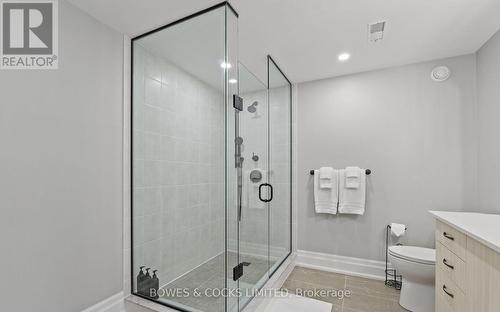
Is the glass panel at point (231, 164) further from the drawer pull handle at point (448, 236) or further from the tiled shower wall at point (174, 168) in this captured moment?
the drawer pull handle at point (448, 236)

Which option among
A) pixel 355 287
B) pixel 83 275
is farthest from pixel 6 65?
pixel 355 287

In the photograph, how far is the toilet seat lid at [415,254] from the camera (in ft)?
6.33

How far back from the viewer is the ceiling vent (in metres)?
1.89

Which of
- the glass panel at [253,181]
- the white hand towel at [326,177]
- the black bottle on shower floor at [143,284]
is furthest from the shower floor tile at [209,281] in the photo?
the white hand towel at [326,177]

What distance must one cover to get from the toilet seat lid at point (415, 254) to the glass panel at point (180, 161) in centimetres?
152

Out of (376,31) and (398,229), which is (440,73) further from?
(398,229)

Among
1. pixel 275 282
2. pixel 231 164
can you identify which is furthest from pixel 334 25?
pixel 275 282

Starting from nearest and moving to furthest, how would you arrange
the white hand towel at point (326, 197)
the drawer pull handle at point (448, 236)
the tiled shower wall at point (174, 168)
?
the drawer pull handle at point (448, 236), the tiled shower wall at point (174, 168), the white hand towel at point (326, 197)

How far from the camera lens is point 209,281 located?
2068mm

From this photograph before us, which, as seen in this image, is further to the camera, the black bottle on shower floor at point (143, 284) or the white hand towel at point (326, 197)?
the white hand towel at point (326, 197)

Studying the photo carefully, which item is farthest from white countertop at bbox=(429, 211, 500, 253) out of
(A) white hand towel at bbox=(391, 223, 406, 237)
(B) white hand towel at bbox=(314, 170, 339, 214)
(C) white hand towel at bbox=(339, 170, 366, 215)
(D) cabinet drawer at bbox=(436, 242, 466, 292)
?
(B) white hand towel at bbox=(314, 170, 339, 214)

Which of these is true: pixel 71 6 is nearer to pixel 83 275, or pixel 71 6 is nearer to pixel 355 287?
pixel 83 275

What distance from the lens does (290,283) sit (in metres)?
2.49

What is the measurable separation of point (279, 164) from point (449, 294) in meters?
1.82
